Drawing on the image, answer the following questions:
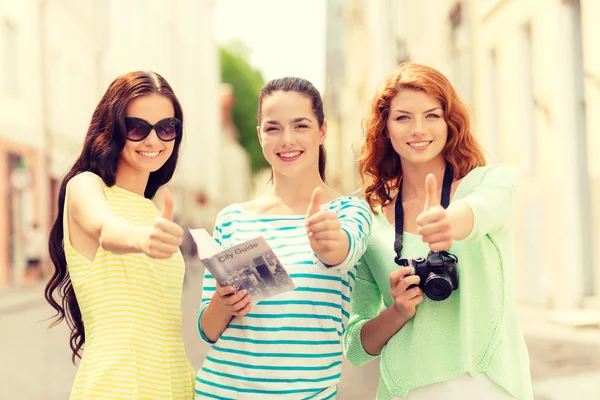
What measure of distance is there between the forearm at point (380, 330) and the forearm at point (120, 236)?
2.73 feet

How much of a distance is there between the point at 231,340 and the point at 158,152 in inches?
27.5

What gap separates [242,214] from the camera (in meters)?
2.58

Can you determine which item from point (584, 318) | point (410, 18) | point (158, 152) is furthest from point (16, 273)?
point (158, 152)

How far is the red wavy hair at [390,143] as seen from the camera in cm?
252

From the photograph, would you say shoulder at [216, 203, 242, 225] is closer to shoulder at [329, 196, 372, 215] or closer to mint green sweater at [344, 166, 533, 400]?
shoulder at [329, 196, 372, 215]

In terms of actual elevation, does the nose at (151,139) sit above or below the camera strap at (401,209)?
above

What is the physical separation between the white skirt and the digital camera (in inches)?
10.1

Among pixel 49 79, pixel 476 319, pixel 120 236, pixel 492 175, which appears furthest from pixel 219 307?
pixel 49 79

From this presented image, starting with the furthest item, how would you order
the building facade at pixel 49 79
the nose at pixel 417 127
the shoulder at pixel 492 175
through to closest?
the building facade at pixel 49 79 < the nose at pixel 417 127 < the shoulder at pixel 492 175

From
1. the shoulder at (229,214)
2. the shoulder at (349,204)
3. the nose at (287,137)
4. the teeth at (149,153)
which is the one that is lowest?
the shoulder at (229,214)

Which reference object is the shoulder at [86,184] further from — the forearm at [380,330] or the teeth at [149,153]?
the forearm at [380,330]

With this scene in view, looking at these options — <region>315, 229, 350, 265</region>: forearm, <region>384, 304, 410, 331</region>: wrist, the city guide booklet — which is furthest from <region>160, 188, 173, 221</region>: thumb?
<region>384, 304, 410, 331</region>: wrist

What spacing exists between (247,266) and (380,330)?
0.52m

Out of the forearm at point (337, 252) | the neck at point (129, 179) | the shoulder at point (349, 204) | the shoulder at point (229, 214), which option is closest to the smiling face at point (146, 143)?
the neck at point (129, 179)
